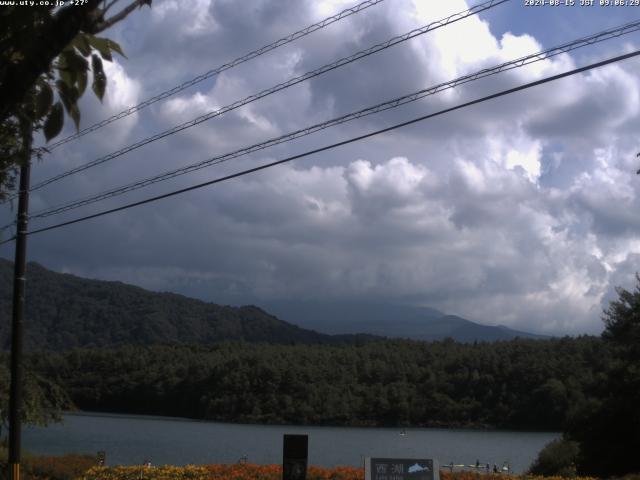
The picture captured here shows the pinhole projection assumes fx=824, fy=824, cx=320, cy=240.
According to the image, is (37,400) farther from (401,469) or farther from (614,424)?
(614,424)

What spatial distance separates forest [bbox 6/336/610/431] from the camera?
3007 inches

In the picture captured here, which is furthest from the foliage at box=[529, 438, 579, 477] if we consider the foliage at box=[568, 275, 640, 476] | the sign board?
the sign board

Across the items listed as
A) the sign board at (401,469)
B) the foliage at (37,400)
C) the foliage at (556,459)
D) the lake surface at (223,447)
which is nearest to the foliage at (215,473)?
the foliage at (37,400)

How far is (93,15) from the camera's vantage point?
421 cm

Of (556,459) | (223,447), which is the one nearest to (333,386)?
(223,447)

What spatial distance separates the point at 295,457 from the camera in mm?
13078

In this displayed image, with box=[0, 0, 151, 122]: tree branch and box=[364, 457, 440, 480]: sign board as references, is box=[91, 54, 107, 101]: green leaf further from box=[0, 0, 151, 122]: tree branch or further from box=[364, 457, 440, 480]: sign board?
box=[364, 457, 440, 480]: sign board

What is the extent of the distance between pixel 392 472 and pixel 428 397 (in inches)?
2895

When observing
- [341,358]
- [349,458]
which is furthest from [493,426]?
[349,458]

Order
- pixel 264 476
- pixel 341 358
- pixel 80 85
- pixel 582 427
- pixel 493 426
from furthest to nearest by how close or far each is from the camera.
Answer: pixel 341 358 < pixel 493 426 < pixel 582 427 < pixel 264 476 < pixel 80 85

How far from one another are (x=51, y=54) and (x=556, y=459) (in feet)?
84.6

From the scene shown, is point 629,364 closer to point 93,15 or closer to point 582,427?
point 582,427

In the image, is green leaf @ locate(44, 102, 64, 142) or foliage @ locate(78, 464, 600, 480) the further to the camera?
foliage @ locate(78, 464, 600, 480)

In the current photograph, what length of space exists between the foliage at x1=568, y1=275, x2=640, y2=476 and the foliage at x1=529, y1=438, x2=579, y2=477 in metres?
0.56
